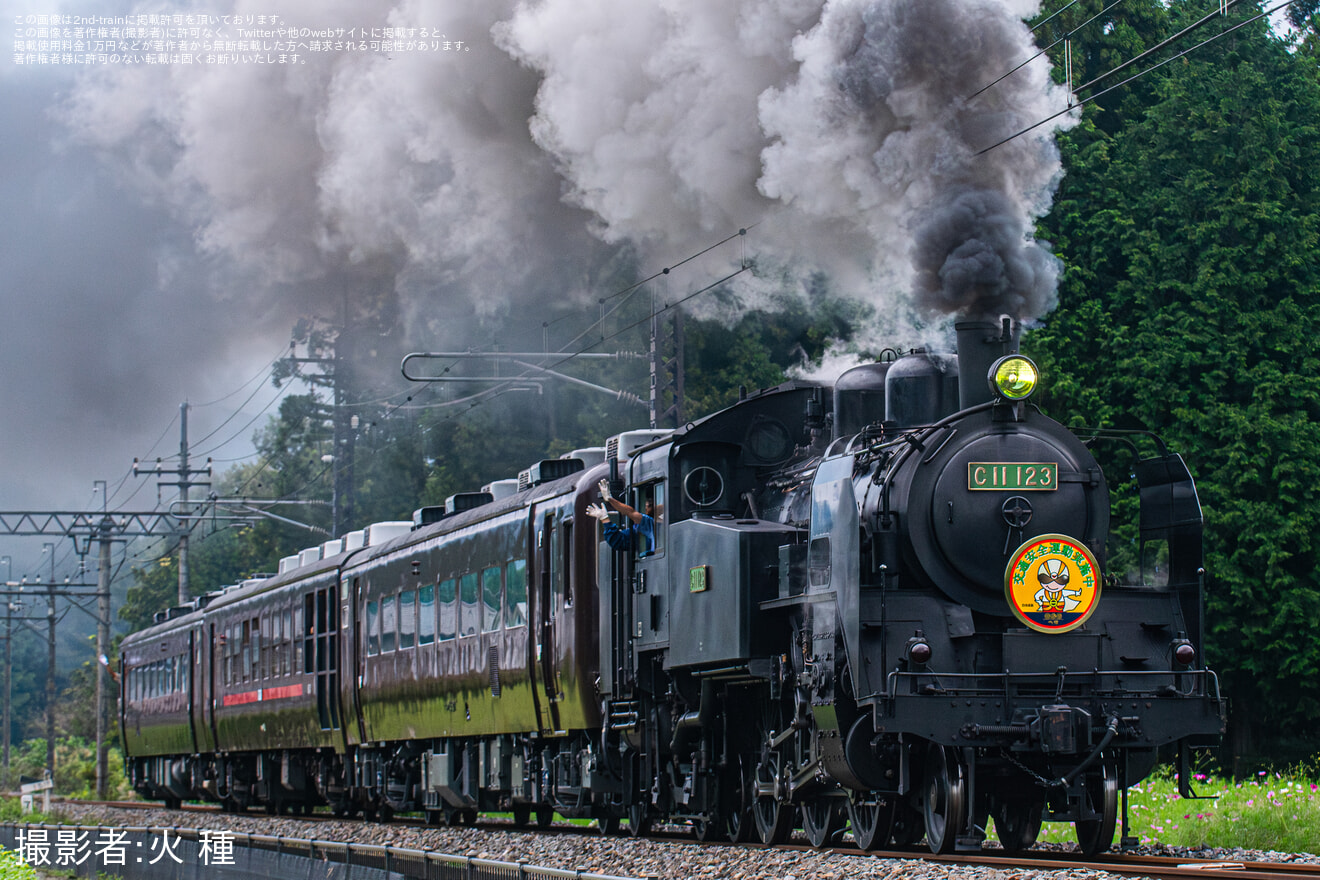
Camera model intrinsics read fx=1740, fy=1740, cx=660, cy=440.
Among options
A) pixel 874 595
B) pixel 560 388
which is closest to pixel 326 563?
pixel 874 595

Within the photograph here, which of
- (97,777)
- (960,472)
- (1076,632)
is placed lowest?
(97,777)

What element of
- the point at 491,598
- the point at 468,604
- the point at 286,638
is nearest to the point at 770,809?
the point at 491,598

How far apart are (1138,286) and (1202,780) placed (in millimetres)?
12285

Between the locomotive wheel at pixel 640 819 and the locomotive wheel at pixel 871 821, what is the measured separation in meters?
3.23

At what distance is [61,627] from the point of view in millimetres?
164000

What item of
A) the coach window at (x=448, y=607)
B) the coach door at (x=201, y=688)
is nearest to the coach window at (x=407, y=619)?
the coach window at (x=448, y=607)

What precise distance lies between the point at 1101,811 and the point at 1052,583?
1.49 m

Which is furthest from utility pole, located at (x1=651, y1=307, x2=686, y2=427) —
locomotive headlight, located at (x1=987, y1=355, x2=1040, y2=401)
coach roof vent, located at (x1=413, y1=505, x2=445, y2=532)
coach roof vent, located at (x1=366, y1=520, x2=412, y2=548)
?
locomotive headlight, located at (x1=987, y1=355, x2=1040, y2=401)

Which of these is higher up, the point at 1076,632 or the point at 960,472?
the point at 960,472

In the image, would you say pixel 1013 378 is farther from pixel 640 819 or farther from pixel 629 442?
pixel 640 819

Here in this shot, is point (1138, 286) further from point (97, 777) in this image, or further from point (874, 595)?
point (97, 777)

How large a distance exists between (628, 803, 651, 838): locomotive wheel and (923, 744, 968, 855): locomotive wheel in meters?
4.13

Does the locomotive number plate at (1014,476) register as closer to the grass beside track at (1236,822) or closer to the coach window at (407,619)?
the grass beside track at (1236,822)

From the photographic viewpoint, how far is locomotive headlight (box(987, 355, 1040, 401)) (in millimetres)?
11219
